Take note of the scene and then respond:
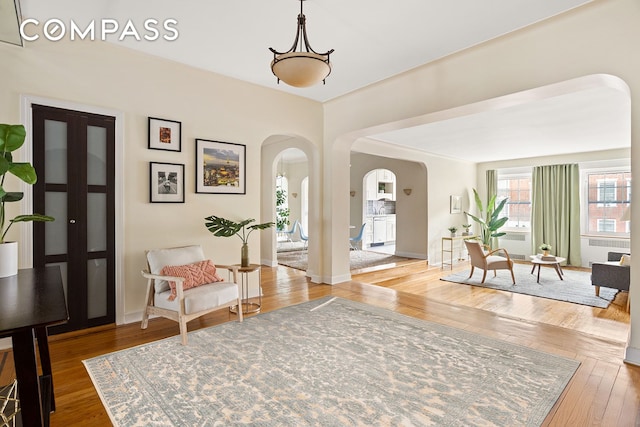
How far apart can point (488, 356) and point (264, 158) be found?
18.6 feet

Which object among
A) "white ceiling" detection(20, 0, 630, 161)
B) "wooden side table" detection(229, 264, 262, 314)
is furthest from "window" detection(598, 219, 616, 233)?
"wooden side table" detection(229, 264, 262, 314)

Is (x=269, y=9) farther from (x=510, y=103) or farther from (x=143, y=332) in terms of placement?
(x=143, y=332)

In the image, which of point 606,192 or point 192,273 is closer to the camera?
point 192,273

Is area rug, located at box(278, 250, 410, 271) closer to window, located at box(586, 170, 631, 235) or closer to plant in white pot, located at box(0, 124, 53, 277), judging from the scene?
window, located at box(586, 170, 631, 235)

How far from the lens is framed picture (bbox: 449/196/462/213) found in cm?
889

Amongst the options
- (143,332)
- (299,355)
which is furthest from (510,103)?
(143,332)

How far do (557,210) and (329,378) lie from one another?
332 inches

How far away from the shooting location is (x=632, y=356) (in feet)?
8.57

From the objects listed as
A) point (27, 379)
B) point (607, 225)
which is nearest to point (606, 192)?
point (607, 225)

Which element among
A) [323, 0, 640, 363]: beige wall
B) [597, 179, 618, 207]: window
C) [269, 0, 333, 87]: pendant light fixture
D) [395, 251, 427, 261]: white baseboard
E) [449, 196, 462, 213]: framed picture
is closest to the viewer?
[269, 0, 333, 87]: pendant light fixture

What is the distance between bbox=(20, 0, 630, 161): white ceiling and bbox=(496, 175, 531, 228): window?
4.78m

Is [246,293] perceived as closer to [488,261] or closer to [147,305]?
[147,305]

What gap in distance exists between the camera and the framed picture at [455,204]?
29.2ft

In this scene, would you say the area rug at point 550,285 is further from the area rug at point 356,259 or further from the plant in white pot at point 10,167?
the plant in white pot at point 10,167
